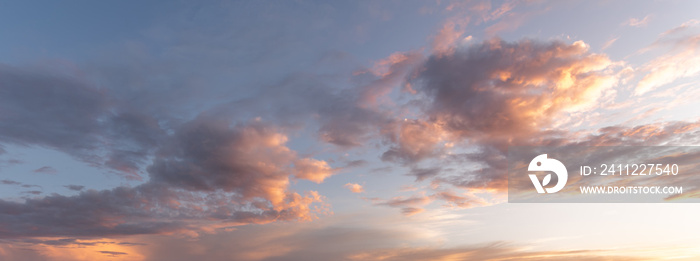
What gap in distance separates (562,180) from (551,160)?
530 centimetres

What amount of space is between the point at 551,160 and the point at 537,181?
7.11 m

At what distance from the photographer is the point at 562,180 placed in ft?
277

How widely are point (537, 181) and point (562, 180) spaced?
256 inches

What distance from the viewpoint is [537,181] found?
274 feet

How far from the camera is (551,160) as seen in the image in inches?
3378
